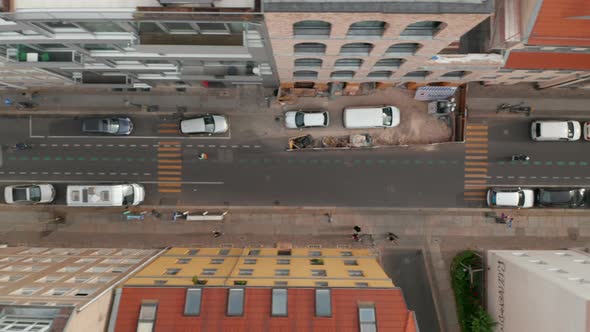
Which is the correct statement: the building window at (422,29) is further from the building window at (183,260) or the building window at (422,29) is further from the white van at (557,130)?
the building window at (183,260)

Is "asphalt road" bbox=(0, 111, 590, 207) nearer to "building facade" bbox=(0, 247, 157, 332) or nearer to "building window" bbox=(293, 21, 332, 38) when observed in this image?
"building facade" bbox=(0, 247, 157, 332)

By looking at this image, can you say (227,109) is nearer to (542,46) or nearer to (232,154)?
(232,154)

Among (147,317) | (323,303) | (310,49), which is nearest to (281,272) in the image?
(323,303)

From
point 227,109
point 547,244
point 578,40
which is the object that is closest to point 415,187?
point 547,244

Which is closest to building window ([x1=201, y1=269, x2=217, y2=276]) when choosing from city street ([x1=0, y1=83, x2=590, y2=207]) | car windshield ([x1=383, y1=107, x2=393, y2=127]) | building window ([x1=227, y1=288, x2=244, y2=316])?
building window ([x1=227, y1=288, x2=244, y2=316])

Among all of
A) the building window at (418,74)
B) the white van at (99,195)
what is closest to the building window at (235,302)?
the white van at (99,195)

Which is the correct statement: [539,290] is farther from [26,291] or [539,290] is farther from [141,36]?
[26,291]
